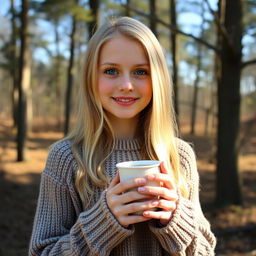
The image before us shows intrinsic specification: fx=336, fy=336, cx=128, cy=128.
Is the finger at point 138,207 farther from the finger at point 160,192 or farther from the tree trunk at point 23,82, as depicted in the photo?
the tree trunk at point 23,82

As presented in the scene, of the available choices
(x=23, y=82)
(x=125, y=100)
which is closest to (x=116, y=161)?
(x=125, y=100)

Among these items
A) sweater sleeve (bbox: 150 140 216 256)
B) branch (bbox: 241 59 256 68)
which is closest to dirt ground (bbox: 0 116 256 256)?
branch (bbox: 241 59 256 68)

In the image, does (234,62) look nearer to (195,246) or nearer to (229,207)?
(229,207)

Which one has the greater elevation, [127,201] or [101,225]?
[127,201]

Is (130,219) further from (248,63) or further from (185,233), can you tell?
(248,63)

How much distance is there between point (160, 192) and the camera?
1.23 meters

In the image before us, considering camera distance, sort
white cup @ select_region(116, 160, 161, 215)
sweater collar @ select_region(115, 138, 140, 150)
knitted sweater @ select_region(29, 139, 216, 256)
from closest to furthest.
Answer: white cup @ select_region(116, 160, 161, 215) < knitted sweater @ select_region(29, 139, 216, 256) < sweater collar @ select_region(115, 138, 140, 150)

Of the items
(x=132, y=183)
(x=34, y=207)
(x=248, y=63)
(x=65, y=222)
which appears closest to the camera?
(x=132, y=183)

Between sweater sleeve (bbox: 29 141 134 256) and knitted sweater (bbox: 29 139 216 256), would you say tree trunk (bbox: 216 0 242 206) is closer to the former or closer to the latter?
knitted sweater (bbox: 29 139 216 256)

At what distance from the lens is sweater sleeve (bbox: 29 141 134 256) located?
4.25ft

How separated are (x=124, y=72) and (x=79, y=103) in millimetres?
318

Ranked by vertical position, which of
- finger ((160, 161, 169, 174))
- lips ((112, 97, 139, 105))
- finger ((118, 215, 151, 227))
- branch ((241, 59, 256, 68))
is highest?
branch ((241, 59, 256, 68))

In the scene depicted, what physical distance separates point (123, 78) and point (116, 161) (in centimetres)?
40

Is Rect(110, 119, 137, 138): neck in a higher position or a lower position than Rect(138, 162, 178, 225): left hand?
higher
